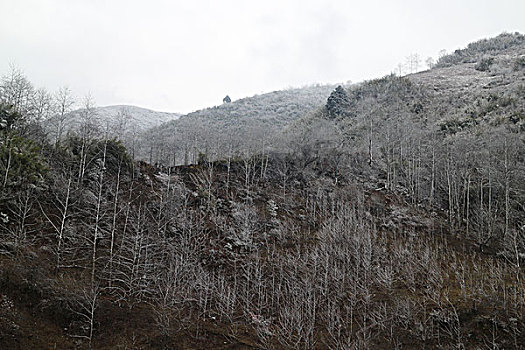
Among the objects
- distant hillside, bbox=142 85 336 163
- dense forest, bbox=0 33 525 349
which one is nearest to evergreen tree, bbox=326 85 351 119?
distant hillside, bbox=142 85 336 163

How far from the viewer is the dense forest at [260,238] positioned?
1831 cm

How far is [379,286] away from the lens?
23.3m

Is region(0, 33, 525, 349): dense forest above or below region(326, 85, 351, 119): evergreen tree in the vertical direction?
below

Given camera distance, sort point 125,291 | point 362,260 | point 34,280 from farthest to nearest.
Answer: point 362,260, point 125,291, point 34,280

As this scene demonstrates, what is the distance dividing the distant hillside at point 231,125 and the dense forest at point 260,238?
0.57m

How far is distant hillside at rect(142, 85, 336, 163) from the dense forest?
0.57 metres

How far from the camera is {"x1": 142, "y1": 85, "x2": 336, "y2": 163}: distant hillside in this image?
4269 centimetres

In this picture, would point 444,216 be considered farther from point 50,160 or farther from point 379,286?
point 50,160

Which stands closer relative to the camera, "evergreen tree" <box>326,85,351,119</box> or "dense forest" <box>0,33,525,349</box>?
"dense forest" <box>0,33,525,349</box>

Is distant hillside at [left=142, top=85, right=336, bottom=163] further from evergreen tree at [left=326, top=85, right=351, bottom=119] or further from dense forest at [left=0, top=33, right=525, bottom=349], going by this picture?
evergreen tree at [left=326, top=85, right=351, bottom=119]

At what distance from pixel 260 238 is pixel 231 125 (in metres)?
Result: 42.6

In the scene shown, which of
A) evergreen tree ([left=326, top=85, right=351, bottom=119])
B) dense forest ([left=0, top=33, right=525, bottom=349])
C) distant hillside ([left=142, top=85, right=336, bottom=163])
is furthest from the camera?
evergreen tree ([left=326, top=85, right=351, bottom=119])

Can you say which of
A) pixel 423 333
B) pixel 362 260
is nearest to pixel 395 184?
pixel 362 260

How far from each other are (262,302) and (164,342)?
6666mm
